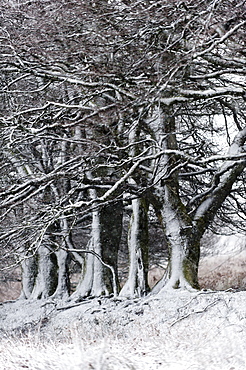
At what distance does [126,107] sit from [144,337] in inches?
141

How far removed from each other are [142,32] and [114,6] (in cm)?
107

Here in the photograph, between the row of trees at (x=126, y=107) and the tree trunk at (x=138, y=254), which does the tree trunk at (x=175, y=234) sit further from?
the tree trunk at (x=138, y=254)

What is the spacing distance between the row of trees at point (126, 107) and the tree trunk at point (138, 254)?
0.9 inches

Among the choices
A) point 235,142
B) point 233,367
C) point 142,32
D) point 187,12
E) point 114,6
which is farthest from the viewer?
point 235,142

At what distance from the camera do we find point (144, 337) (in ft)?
21.3

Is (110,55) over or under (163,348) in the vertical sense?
over

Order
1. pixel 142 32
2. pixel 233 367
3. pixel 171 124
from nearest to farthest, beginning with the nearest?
pixel 233 367
pixel 142 32
pixel 171 124

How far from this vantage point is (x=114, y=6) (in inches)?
335

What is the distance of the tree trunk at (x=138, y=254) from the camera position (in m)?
10.3

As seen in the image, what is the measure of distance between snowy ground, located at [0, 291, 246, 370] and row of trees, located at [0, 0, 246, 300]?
34.7 inches

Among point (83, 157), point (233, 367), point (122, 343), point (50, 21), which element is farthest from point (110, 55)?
point (233, 367)

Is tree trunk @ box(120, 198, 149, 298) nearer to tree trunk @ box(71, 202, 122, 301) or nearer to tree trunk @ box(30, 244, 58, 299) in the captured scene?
tree trunk @ box(71, 202, 122, 301)

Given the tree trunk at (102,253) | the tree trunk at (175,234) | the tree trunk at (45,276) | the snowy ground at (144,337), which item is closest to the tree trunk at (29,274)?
the tree trunk at (45,276)

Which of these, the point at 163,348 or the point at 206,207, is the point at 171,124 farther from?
the point at 163,348
